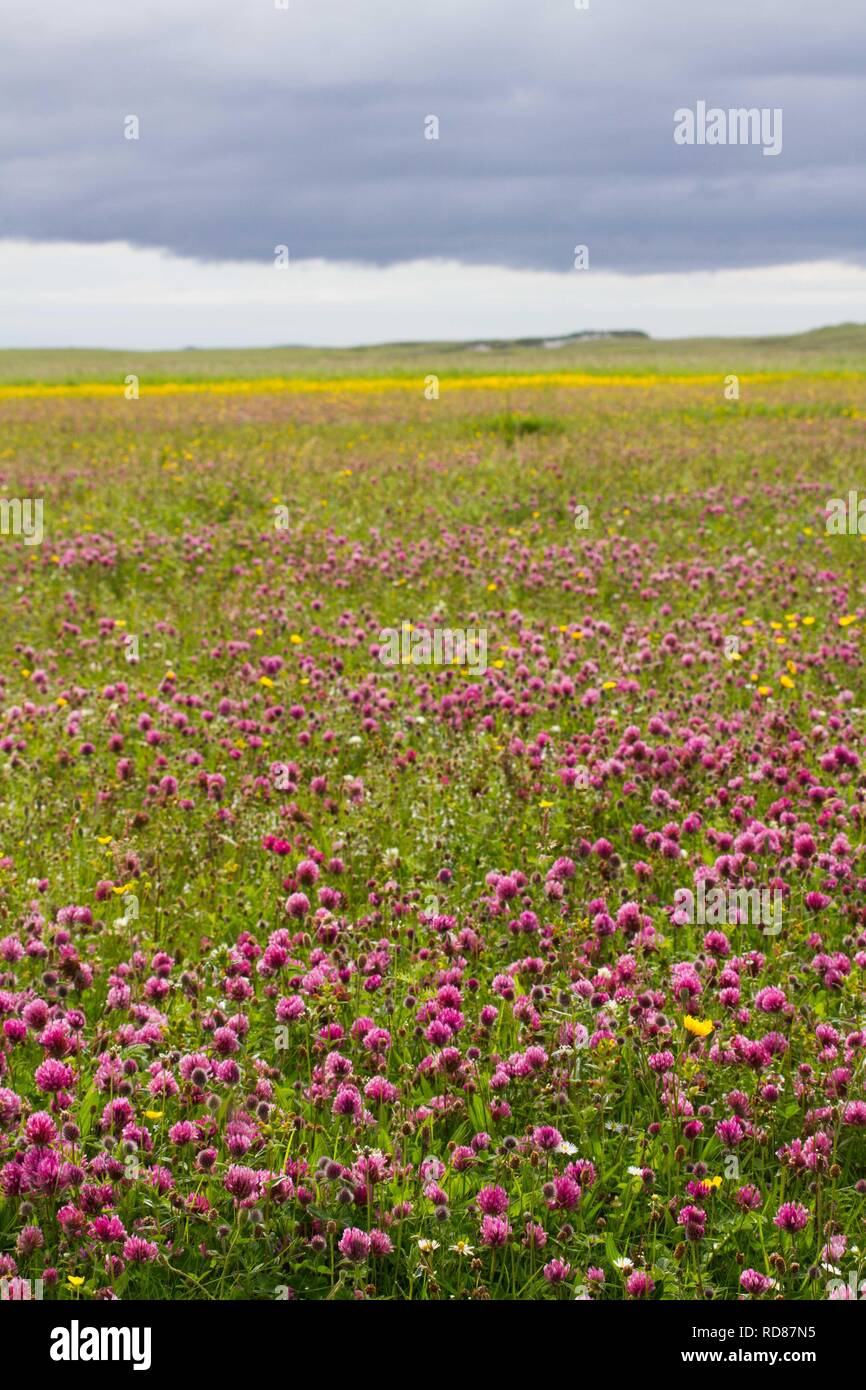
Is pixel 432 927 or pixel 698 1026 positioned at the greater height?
pixel 432 927

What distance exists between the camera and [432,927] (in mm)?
4602

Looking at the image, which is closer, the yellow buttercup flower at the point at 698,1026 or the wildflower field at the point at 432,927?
the wildflower field at the point at 432,927

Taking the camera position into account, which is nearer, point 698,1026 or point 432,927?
point 698,1026

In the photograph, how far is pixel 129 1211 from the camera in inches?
128

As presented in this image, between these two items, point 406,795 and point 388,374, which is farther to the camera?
point 388,374

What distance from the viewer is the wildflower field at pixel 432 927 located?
3207mm

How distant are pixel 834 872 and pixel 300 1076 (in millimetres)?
Answer: 2608

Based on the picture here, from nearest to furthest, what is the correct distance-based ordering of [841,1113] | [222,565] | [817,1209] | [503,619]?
[817,1209]
[841,1113]
[503,619]
[222,565]

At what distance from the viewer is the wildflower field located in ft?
10.5

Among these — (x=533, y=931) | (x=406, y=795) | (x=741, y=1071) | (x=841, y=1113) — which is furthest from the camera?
(x=406, y=795)

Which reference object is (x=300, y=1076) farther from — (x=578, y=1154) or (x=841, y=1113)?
(x=841, y=1113)

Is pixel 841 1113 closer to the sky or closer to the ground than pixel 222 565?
closer to the ground

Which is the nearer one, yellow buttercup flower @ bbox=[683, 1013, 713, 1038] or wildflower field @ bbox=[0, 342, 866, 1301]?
wildflower field @ bbox=[0, 342, 866, 1301]
